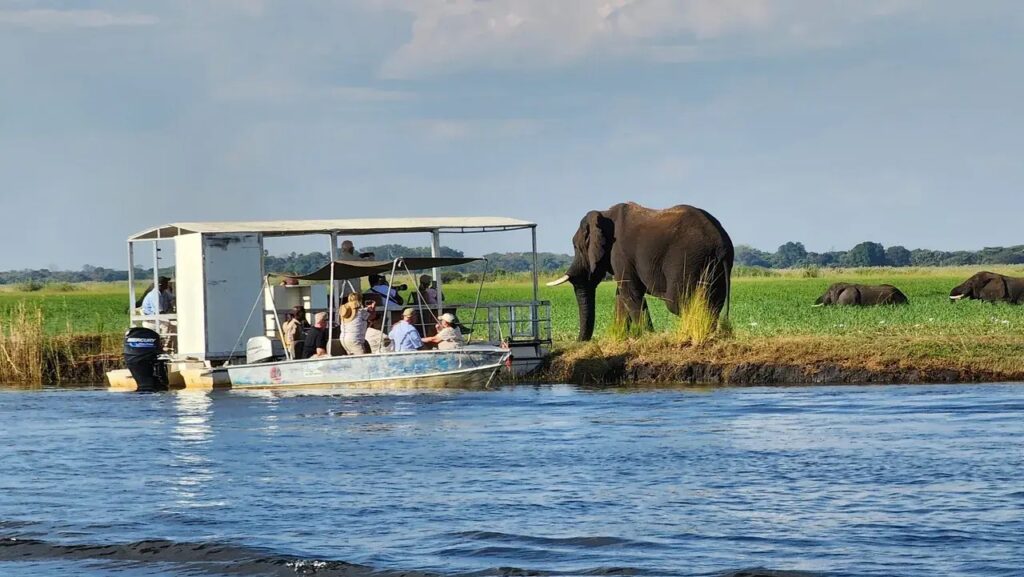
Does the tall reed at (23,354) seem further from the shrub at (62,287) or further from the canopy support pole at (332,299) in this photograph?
the shrub at (62,287)

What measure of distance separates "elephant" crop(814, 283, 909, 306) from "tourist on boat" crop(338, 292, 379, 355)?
72.1 feet

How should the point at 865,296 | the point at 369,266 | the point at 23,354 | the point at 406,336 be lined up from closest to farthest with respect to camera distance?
the point at 406,336 → the point at 369,266 → the point at 23,354 → the point at 865,296

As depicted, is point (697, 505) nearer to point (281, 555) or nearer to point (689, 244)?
point (281, 555)

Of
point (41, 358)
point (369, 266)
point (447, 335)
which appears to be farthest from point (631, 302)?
point (41, 358)

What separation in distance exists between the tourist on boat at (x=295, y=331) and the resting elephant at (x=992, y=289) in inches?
911

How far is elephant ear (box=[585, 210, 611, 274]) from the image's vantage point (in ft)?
113

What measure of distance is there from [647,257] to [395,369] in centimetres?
803

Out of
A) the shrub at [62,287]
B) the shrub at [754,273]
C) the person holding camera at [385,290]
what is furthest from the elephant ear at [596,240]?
the shrub at [62,287]

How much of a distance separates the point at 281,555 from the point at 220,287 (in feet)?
50.3

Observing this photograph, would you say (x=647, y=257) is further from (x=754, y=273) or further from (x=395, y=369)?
(x=754, y=273)

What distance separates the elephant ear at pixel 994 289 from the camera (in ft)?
149

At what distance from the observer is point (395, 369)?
89.4 feet

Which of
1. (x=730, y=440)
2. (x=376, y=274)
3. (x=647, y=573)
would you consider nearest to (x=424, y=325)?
(x=376, y=274)

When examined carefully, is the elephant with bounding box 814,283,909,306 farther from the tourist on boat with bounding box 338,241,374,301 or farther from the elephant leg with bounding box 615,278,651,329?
the tourist on boat with bounding box 338,241,374,301
